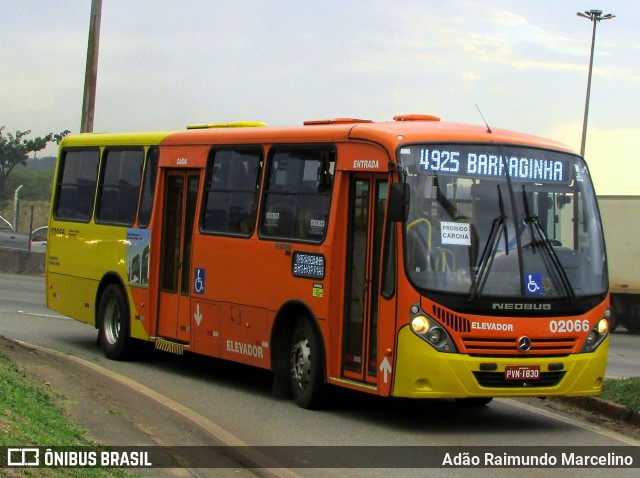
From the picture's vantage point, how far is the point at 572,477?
375 inches

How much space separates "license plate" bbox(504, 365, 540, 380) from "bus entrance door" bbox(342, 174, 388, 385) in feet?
4.09

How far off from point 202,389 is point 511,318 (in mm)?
4360

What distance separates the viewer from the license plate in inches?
444

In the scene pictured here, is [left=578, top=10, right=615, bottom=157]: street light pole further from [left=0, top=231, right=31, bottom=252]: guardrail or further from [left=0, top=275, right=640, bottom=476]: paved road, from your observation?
[left=0, top=275, right=640, bottom=476]: paved road

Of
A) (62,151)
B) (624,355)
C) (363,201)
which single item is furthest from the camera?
(624,355)

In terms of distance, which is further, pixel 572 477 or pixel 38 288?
pixel 38 288

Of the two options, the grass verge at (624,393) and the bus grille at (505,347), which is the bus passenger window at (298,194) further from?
the grass verge at (624,393)

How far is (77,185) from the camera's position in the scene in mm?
18297

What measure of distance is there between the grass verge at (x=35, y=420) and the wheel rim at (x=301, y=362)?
8.37 feet

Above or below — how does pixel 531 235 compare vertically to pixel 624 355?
above

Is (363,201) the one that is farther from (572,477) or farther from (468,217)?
(572,477)

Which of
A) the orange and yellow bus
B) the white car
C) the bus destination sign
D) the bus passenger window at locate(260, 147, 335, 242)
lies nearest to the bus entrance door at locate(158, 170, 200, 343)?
the orange and yellow bus

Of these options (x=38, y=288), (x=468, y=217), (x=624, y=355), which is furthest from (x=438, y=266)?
(x=38, y=288)

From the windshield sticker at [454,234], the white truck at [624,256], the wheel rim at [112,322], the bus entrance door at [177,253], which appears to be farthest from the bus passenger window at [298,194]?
the white truck at [624,256]
